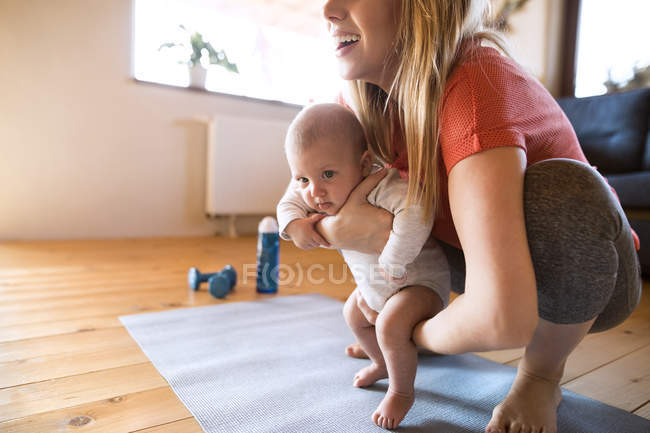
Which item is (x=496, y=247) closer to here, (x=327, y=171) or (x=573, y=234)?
(x=573, y=234)

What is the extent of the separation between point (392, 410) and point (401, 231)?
0.93 ft

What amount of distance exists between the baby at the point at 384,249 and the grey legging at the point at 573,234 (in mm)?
153

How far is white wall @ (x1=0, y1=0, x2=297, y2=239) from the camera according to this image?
236cm

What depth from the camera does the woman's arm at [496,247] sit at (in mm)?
497

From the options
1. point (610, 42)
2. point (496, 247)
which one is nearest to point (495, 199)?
point (496, 247)

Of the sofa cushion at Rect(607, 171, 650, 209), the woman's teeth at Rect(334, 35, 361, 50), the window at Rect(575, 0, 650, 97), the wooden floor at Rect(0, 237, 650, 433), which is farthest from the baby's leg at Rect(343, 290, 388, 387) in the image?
the window at Rect(575, 0, 650, 97)

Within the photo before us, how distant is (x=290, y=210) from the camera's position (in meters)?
0.81

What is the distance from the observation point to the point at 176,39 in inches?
108

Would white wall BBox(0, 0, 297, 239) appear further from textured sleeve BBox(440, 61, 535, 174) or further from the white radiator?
textured sleeve BBox(440, 61, 535, 174)

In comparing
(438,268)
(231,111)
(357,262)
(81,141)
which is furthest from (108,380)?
(231,111)

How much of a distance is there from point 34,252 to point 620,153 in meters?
3.03

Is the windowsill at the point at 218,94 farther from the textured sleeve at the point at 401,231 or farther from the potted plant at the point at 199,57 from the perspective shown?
the textured sleeve at the point at 401,231

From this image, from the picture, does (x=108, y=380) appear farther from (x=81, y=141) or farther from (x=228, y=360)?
(x=81, y=141)

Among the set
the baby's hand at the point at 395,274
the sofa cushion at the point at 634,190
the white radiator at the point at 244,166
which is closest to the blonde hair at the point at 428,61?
the baby's hand at the point at 395,274
